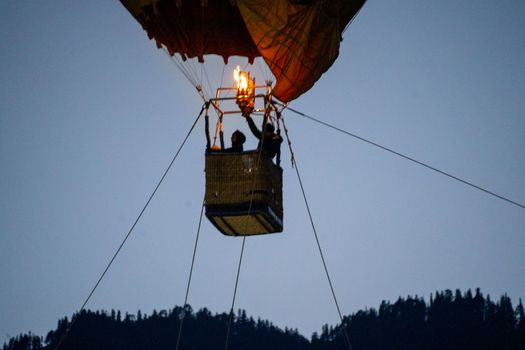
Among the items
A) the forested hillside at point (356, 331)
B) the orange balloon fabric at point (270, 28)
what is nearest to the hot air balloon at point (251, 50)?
the orange balloon fabric at point (270, 28)

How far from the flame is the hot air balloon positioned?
0.5 inches

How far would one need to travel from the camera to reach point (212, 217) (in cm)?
984

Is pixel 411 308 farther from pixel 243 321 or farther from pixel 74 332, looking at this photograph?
pixel 74 332

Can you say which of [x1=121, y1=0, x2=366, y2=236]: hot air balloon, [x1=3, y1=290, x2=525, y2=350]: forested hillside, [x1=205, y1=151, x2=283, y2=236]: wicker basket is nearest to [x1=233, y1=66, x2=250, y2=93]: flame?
[x1=121, y1=0, x2=366, y2=236]: hot air balloon

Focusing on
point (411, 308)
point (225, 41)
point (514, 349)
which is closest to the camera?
point (225, 41)

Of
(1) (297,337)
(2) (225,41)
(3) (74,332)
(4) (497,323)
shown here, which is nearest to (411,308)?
(4) (497,323)

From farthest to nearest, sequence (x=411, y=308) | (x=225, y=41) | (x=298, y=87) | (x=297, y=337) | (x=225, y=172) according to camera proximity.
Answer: (x=297, y=337) < (x=411, y=308) < (x=225, y=41) < (x=298, y=87) < (x=225, y=172)

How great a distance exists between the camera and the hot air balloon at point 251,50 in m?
9.77

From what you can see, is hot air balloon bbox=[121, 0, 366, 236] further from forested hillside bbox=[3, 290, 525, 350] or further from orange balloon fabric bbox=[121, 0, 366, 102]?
forested hillside bbox=[3, 290, 525, 350]

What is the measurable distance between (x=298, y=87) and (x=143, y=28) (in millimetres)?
2293

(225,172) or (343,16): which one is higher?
(343,16)

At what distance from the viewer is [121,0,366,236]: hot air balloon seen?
9766 mm

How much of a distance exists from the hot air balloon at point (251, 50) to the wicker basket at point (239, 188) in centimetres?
1

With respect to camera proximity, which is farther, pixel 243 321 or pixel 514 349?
pixel 243 321
